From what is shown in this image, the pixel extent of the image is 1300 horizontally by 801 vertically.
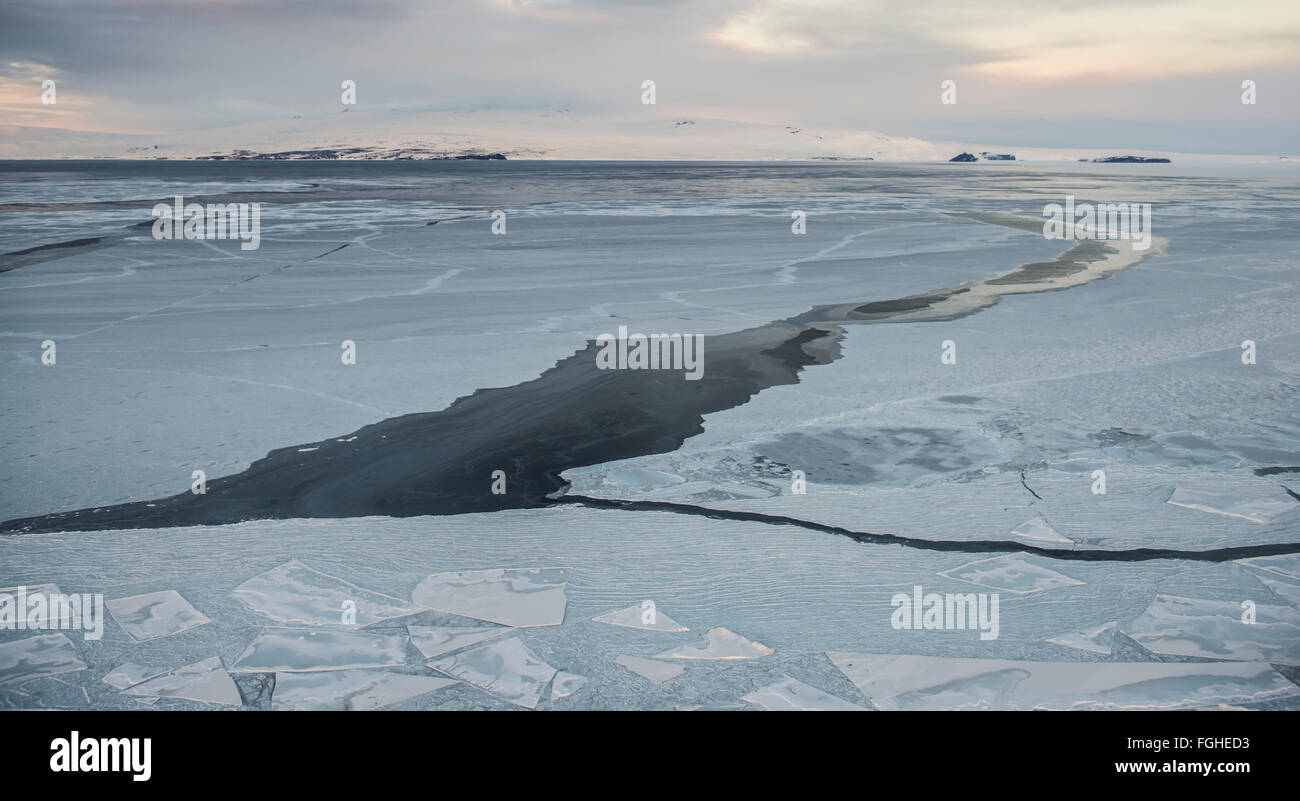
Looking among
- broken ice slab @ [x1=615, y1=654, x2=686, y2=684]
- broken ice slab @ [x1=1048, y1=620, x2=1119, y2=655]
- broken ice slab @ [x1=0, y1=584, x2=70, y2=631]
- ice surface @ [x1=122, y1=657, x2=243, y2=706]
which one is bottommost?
Answer: broken ice slab @ [x1=1048, y1=620, x2=1119, y2=655]

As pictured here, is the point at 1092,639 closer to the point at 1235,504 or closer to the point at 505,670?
the point at 1235,504

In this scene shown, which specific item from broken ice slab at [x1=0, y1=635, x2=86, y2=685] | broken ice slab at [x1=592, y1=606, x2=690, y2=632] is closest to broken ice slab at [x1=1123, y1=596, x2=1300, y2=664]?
broken ice slab at [x1=592, y1=606, x2=690, y2=632]

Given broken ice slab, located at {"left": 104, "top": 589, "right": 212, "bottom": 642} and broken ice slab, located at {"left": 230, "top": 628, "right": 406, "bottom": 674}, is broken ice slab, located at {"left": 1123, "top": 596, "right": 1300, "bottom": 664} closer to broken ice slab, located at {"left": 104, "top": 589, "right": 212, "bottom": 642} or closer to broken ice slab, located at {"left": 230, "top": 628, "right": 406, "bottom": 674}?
broken ice slab, located at {"left": 230, "top": 628, "right": 406, "bottom": 674}

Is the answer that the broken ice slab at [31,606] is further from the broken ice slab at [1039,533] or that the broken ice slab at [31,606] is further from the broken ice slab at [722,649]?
the broken ice slab at [1039,533]

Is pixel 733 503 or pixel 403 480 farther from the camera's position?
pixel 403 480
